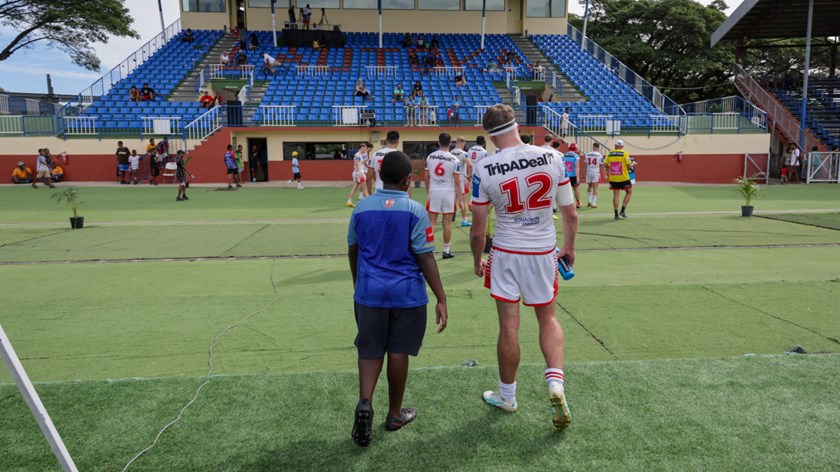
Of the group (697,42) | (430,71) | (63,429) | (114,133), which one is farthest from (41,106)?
(697,42)

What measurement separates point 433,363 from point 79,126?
26.6 m

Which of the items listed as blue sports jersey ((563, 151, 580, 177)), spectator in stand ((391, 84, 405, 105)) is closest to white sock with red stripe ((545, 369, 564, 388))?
blue sports jersey ((563, 151, 580, 177))

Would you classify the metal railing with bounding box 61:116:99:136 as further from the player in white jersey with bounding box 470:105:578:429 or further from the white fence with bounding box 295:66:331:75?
the player in white jersey with bounding box 470:105:578:429

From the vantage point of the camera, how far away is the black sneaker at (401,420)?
11.5 ft

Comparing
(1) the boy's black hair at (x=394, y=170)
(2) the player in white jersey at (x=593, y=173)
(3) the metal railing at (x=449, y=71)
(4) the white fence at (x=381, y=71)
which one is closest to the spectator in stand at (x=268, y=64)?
(4) the white fence at (x=381, y=71)

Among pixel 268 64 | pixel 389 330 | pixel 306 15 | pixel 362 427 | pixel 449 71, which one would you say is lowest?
pixel 362 427

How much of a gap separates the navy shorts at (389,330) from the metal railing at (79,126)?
87.4 feet

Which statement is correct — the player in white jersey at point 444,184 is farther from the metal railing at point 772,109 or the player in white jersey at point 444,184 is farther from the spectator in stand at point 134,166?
the metal railing at point 772,109

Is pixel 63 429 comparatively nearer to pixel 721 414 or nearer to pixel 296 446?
pixel 296 446

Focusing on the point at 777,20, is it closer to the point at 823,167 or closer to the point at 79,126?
the point at 823,167

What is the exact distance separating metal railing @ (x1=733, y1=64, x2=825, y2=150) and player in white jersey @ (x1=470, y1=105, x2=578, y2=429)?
2876cm

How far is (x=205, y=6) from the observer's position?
37.2 m

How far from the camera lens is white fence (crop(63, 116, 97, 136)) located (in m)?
25.4

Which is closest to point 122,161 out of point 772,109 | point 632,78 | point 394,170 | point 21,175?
point 21,175
